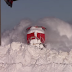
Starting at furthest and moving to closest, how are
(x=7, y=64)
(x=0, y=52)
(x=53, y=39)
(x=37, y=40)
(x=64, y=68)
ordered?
(x=53, y=39) → (x=37, y=40) → (x=0, y=52) → (x=7, y=64) → (x=64, y=68)

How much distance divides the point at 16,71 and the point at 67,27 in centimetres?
A: 698

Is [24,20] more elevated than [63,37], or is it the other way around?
[24,20]

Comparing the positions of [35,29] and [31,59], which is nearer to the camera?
[31,59]

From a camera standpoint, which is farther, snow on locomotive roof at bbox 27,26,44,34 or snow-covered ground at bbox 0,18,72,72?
snow on locomotive roof at bbox 27,26,44,34

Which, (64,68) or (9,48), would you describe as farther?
(9,48)

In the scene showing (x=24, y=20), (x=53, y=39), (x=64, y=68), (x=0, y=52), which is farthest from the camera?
(x=24, y=20)

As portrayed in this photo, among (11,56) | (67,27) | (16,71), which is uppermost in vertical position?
(67,27)

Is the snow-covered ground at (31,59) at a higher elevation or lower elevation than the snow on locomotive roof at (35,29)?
lower

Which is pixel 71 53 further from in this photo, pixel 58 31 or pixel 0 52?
pixel 58 31

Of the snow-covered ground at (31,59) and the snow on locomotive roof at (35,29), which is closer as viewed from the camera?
the snow-covered ground at (31,59)

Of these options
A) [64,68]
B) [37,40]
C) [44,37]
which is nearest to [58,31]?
[44,37]

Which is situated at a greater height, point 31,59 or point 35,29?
point 35,29

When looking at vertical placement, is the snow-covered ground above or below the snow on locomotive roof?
below

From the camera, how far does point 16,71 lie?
7020 mm
